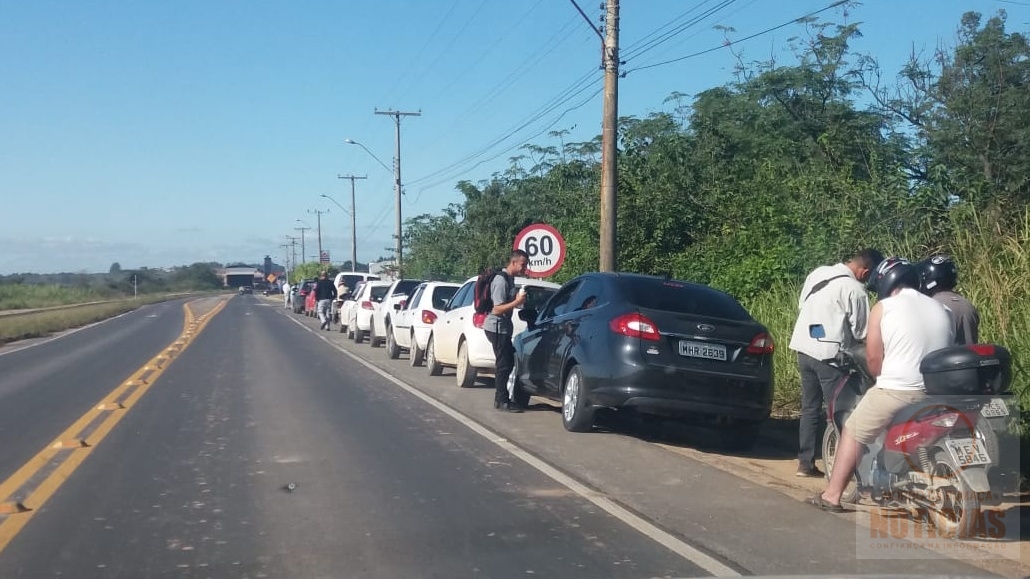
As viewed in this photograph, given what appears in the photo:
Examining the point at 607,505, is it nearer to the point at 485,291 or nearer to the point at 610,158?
the point at 485,291

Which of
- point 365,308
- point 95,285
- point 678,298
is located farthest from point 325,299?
point 95,285

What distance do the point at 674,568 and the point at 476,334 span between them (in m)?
9.03

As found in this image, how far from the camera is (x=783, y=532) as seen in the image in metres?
6.82

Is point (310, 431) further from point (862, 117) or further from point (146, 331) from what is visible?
point (146, 331)

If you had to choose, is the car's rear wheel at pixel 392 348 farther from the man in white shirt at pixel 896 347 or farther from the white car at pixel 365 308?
the man in white shirt at pixel 896 347

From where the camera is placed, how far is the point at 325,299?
111 feet

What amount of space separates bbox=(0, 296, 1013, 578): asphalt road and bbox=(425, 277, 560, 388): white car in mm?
1302

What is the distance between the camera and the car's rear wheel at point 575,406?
34.4ft

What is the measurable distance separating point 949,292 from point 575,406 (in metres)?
3.90

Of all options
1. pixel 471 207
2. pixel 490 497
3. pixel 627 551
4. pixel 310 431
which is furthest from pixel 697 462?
pixel 471 207

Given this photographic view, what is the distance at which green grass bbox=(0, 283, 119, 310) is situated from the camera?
75.9m

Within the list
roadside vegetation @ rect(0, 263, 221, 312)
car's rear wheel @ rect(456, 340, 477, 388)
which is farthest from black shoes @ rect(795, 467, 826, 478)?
roadside vegetation @ rect(0, 263, 221, 312)

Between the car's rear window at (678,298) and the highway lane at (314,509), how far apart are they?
1.98 meters

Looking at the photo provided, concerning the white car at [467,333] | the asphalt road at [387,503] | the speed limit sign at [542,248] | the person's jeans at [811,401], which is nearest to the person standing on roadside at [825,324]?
the person's jeans at [811,401]
